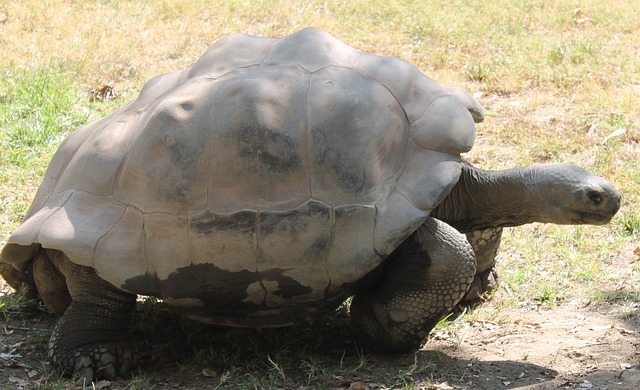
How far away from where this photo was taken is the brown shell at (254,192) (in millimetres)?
4945

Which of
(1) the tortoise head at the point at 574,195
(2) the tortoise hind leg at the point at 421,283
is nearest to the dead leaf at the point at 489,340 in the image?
(2) the tortoise hind leg at the point at 421,283

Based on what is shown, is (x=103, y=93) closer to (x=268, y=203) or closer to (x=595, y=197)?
(x=268, y=203)

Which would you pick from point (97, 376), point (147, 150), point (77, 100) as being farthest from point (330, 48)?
point (77, 100)

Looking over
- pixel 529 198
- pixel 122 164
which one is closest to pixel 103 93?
pixel 122 164

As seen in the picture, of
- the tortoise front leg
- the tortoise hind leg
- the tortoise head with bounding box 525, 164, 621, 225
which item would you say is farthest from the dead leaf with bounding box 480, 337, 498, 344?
the tortoise front leg

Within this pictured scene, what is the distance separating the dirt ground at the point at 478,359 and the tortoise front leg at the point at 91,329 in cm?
13

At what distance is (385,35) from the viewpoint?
42.0ft

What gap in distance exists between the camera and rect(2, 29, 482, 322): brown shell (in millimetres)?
4945

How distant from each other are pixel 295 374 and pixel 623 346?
6.41ft

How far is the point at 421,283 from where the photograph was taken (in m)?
5.28

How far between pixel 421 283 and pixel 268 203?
1.06 metres

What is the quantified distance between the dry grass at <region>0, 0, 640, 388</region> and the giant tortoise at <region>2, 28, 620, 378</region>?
63cm

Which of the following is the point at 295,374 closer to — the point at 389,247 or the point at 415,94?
the point at 389,247

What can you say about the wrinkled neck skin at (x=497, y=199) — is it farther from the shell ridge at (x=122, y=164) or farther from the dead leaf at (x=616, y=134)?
the dead leaf at (x=616, y=134)
